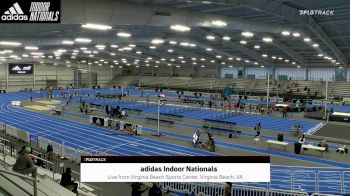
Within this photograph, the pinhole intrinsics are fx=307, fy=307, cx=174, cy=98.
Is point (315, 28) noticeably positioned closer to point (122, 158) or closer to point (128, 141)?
point (128, 141)

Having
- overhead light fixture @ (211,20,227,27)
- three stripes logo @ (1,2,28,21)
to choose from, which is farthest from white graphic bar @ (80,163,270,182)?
overhead light fixture @ (211,20,227,27)

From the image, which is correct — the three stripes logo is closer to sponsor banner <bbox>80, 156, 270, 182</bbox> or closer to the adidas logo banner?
Answer: the adidas logo banner

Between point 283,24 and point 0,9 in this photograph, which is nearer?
point 0,9

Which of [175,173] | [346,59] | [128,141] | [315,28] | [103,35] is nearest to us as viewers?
[175,173]

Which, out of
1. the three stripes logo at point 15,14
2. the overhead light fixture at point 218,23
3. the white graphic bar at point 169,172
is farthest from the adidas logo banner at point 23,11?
the overhead light fixture at point 218,23

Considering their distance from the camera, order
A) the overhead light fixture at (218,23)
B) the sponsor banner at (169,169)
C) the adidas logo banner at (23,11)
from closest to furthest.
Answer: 1. the sponsor banner at (169,169)
2. the adidas logo banner at (23,11)
3. the overhead light fixture at (218,23)

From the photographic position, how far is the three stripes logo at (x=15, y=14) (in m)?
8.03

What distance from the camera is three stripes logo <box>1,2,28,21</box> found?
8031 mm

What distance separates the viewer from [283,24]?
27.0 m

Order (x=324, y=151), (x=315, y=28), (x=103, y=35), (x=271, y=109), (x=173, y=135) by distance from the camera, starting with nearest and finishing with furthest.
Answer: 1. (x=324, y=151)
2. (x=173, y=135)
3. (x=315, y=28)
4. (x=103, y=35)
5. (x=271, y=109)

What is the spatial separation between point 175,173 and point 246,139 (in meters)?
16.5

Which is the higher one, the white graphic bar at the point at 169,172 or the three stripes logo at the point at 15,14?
the three stripes logo at the point at 15,14

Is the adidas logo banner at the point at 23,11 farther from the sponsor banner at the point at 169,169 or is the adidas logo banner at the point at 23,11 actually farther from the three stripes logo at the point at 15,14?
the sponsor banner at the point at 169,169

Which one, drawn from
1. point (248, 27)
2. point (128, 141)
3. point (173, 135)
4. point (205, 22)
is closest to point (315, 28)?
point (248, 27)
